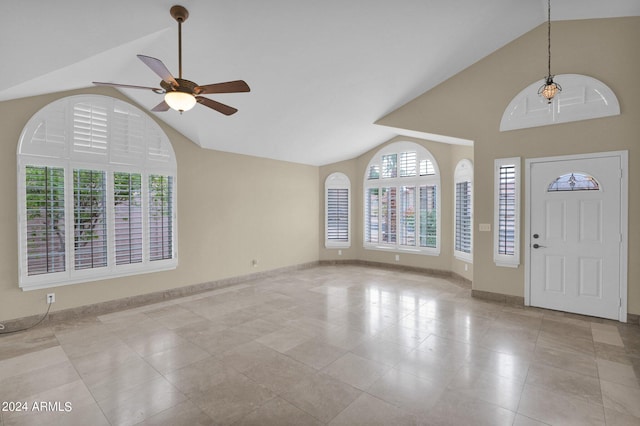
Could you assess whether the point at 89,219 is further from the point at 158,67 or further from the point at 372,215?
the point at 372,215

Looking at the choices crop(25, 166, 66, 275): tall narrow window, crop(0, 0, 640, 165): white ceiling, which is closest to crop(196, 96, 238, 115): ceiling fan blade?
crop(0, 0, 640, 165): white ceiling

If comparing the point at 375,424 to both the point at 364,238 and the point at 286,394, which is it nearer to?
the point at 286,394

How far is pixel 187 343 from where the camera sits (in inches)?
138

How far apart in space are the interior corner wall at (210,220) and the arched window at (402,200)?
1.49 meters

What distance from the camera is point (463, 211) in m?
6.20

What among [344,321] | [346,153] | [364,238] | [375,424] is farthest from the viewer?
[364,238]

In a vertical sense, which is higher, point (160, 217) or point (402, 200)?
point (402, 200)

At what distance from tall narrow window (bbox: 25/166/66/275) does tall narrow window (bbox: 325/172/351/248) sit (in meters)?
5.45

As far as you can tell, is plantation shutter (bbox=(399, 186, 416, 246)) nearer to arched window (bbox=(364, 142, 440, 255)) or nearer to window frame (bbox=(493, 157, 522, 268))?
arched window (bbox=(364, 142, 440, 255))

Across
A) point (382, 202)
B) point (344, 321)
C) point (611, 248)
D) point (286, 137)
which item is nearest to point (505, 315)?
point (611, 248)

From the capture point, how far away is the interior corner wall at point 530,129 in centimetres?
405

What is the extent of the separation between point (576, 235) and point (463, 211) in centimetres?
199

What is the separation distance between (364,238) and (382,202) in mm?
1062

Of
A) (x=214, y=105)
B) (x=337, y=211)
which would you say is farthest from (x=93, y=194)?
(x=337, y=211)
